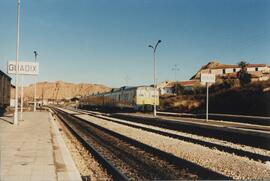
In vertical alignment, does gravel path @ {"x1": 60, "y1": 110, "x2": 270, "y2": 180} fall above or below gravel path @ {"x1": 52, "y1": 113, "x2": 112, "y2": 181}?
above

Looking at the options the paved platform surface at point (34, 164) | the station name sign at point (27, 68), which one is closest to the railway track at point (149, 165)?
the paved platform surface at point (34, 164)

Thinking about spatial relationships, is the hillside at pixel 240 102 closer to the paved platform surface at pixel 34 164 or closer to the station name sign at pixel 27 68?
the station name sign at pixel 27 68

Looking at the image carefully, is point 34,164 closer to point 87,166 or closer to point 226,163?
point 87,166

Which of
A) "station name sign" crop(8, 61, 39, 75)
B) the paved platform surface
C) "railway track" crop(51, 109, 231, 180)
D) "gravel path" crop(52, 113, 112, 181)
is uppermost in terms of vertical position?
"station name sign" crop(8, 61, 39, 75)

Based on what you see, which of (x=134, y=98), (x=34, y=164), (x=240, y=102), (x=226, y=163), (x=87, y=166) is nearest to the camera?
(x=34, y=164)

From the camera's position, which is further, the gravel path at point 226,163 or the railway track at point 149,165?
the gravel path at point 226,163

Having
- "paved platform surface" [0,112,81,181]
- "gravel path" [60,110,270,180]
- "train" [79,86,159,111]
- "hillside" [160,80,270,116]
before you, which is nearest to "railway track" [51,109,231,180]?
"gravel path" [60,110,270,180]

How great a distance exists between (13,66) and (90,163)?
17.7 m

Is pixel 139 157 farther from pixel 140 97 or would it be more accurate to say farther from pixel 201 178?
pixel 140 97

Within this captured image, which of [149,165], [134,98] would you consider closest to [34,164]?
[149,165]

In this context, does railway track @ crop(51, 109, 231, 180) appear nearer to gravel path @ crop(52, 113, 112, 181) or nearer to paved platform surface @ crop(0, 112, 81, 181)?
gravel path @ crop(52, 113, 112, 181)

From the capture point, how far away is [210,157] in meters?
12.2

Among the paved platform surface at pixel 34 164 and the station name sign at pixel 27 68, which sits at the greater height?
the station name sign at pixel 27 68

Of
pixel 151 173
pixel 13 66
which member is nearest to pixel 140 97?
pixel 13 66
